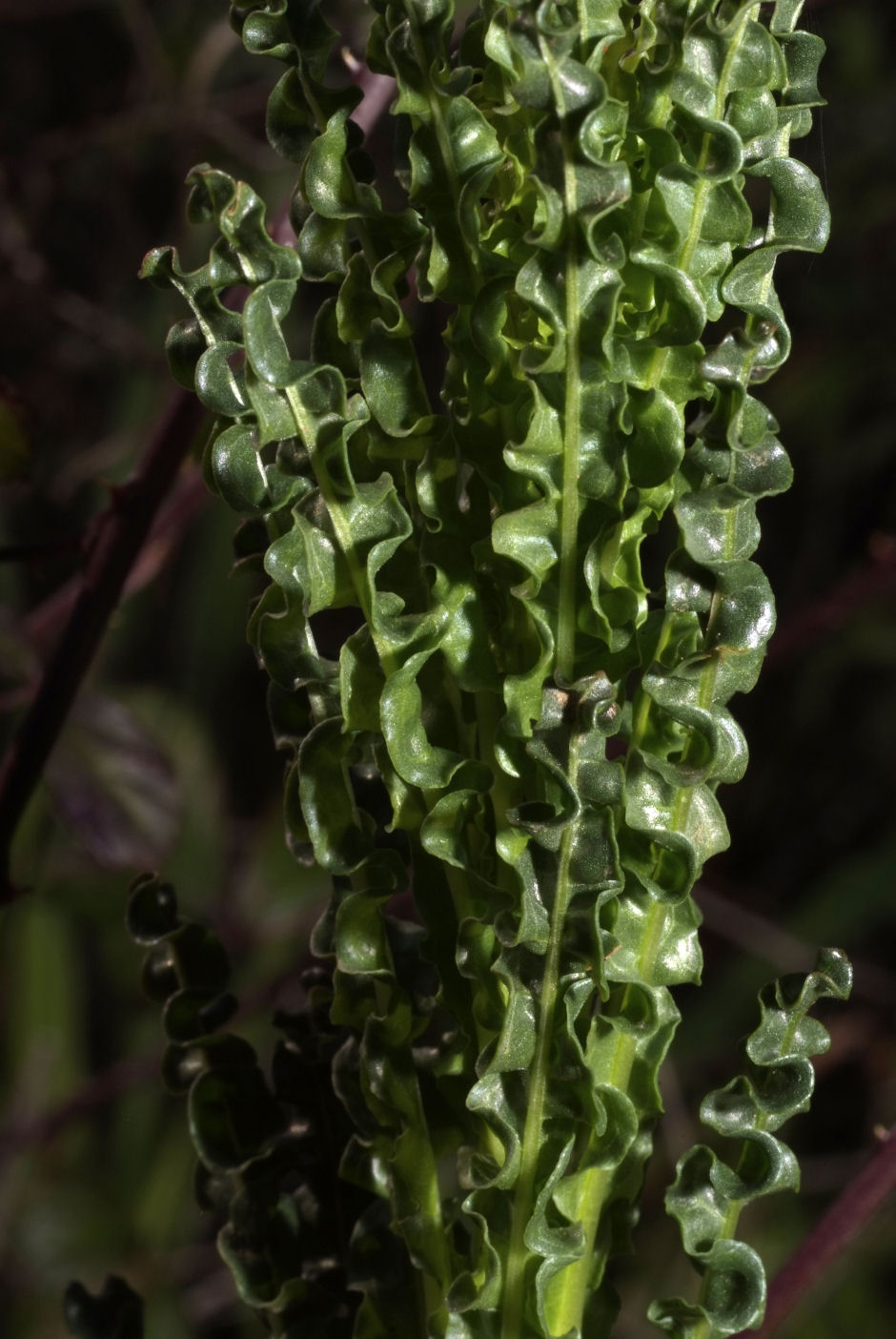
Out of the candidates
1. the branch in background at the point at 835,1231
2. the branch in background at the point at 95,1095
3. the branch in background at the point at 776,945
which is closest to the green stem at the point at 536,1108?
the branch in background at the point at 835,1231

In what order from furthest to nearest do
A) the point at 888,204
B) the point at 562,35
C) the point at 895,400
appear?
the point at 895,400 → the point at 888,204 → the point at 562,35

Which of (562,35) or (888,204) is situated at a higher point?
(562,35)

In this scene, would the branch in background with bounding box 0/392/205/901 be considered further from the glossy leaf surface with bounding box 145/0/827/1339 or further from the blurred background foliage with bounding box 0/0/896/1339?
the blurred background foliage with bounding box 0/0/896/1339

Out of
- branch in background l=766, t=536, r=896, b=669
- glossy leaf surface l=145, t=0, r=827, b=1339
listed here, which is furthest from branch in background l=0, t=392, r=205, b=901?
branch in background l=766, t=536, r=896, b=669

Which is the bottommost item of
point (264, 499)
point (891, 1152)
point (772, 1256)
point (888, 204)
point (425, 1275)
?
point (772, 1256)

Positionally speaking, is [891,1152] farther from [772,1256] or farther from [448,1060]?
[772,1256]

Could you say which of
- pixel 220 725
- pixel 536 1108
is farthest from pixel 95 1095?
pixel 536 1108

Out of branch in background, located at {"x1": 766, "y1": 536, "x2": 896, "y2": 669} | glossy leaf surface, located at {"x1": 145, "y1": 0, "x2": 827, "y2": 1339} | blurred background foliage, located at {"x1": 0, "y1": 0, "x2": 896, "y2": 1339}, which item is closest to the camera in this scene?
glossy leaf surface, located at {"x1": 145, "y1": 0, "x2": 827, "y2": 1339}

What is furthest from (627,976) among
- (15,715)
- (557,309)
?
(15,715)
